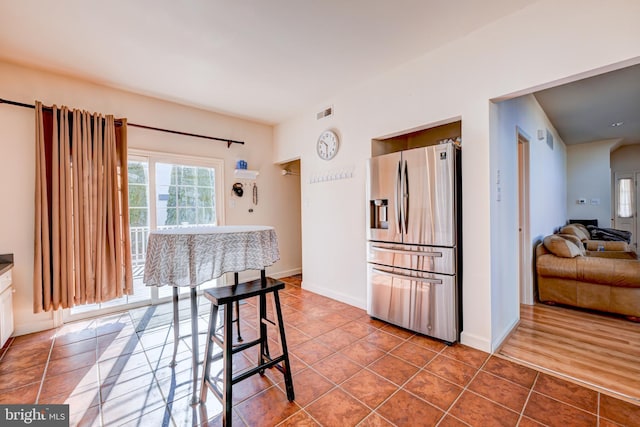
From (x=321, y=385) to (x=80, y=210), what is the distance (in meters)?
3.00

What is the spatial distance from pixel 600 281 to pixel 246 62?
4425 mm

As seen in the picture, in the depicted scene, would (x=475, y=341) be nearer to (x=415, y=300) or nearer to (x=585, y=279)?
(x=415, y=300)

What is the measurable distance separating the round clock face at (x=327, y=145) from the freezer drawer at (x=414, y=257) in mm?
1368

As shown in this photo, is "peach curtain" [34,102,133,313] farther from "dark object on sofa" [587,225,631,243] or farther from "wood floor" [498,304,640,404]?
"dark object on sofa" [587,225,631,243]

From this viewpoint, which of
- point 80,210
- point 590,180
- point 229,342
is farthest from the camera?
point 590,180

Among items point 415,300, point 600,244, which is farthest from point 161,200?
point 600,244

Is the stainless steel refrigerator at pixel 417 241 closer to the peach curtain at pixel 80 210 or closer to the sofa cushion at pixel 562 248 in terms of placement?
the sofa cushion at pixel 562 248

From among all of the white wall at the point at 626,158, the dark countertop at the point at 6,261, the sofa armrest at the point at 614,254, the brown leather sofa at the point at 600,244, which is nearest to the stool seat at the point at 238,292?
the dark countertop at the point at 6,261

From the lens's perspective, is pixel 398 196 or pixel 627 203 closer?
pixel 398 196

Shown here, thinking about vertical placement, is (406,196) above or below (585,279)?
above

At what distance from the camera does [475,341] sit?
2346 millimetres

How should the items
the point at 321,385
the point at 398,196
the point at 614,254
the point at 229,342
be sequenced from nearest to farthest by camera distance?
the point at 229,342 < the point at 321,385 < the point at 398,196 < the point at 614,254

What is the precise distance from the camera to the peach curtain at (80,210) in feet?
8.84

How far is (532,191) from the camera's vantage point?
11.2 ft
